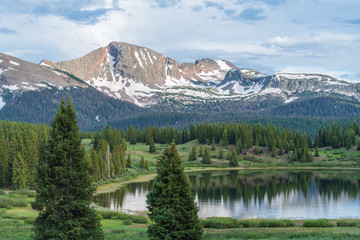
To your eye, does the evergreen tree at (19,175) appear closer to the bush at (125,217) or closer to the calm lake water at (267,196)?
the calm lake water at (267,196)

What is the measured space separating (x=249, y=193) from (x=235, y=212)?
71.0 ft

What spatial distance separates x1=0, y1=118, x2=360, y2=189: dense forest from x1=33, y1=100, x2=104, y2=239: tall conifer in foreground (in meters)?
58.5

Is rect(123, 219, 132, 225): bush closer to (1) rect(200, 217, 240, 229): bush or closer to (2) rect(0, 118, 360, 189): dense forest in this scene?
(1) rect(200, 217, 240, 229): bush

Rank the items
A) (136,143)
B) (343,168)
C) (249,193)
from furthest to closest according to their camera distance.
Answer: (136,143) → (343,168) → (249,193)

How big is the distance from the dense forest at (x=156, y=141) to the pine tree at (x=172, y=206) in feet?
197

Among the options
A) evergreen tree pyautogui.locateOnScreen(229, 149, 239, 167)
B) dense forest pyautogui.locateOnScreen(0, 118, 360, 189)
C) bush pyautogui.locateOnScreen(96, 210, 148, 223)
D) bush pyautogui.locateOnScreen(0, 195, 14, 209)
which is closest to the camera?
bush pyautogui.locateOnScreen(96, 210, 148, 223)

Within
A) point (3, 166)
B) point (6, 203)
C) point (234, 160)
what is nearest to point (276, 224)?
point (6, 203)

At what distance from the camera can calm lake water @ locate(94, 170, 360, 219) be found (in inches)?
2408

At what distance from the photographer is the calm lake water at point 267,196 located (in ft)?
201

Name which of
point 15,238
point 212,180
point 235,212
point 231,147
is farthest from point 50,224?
point 231,147

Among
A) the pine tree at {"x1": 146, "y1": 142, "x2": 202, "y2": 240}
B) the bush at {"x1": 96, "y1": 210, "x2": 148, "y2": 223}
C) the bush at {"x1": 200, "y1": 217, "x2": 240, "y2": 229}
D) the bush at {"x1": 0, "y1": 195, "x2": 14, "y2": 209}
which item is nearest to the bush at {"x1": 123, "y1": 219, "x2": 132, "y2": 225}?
the bush at {"x1": 96, "y1": 210, "x2": 148, "y2": 223}

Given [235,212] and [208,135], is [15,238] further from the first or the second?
[208,135]

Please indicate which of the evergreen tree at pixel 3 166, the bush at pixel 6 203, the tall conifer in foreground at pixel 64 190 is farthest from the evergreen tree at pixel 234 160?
the tall conifer in foreground at pixel 64 190

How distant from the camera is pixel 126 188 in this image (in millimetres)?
91062
